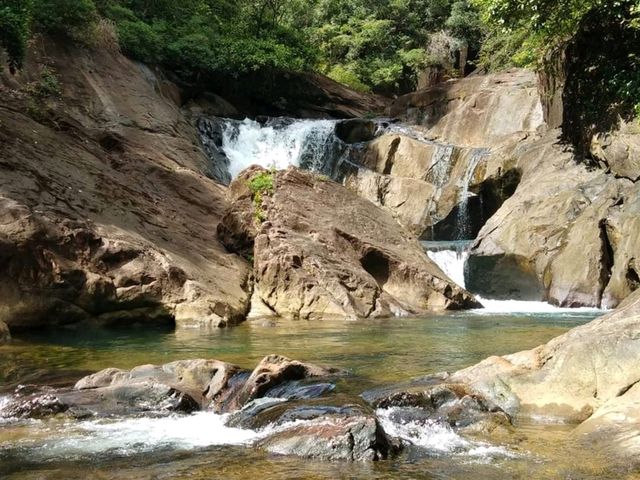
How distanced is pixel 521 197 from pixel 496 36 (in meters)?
16.6

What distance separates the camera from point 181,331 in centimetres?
1249

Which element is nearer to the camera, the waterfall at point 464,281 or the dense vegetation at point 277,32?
the waterfall at point 464,281

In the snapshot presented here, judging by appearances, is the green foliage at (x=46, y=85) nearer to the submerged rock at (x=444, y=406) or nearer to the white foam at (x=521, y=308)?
the white foam at (x=521, y=308)

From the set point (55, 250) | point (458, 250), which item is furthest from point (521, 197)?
point (55, 250)

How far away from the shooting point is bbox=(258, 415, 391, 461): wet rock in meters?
4.87

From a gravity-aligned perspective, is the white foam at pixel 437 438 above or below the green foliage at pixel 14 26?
below

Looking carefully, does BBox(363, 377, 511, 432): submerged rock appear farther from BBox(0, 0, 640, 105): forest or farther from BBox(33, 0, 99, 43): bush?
BBox(33, 0, 99, 43): bush

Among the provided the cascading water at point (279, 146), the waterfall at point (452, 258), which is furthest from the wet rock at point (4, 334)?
the cascading water at point (279, 146)

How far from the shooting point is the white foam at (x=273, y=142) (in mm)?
25938

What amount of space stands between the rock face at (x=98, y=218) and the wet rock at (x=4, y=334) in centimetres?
84

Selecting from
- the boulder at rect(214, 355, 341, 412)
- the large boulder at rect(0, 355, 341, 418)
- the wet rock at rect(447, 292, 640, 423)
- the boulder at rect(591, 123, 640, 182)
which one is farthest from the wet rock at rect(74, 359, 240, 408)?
the boulder at rect(591, 123, 640, 182)

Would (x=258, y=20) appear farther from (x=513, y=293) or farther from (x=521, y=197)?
(x=513, y=293)

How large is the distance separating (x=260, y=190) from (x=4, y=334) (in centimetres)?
732

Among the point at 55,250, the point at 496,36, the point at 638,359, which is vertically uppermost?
the point at 496,36
